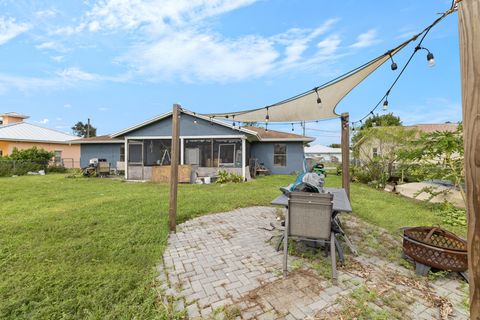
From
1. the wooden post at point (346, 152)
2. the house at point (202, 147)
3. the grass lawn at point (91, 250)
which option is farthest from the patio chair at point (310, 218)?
the house at point (202, 147)

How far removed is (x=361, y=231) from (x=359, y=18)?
4584 mm

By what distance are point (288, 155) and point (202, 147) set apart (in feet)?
19.5

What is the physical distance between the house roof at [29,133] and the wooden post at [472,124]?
2355 cm

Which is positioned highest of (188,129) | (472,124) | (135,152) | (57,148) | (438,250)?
(188,129)

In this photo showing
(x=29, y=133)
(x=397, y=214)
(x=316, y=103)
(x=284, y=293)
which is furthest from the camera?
(x=29, y=133)

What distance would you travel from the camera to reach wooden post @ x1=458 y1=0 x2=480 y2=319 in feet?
2.87

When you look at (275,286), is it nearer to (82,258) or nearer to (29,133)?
(82,258)

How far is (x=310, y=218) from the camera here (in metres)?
3.04

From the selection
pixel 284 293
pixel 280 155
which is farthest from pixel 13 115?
pixel 284 293

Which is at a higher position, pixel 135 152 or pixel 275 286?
pixel 135 152

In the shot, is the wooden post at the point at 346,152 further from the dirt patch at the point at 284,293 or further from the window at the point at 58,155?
the window at the point at 58,155

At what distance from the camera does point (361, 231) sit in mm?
4543

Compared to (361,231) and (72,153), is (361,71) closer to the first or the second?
(361,231)

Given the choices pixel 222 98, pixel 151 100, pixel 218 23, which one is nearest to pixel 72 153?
pixel 151 100
